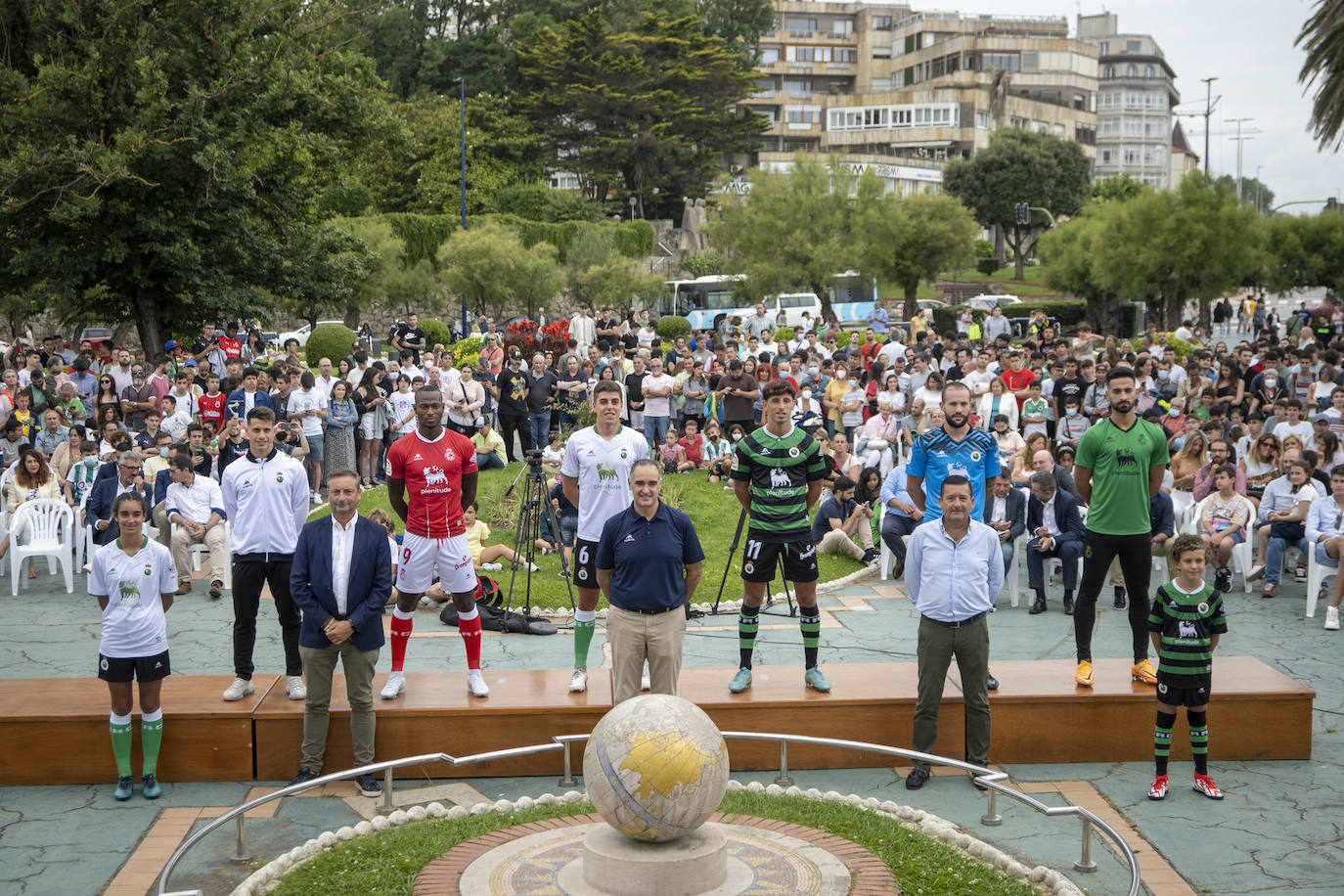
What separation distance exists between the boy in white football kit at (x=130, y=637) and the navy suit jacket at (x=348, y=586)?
0.91 metres

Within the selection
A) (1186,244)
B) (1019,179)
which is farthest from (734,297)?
(1019,179)

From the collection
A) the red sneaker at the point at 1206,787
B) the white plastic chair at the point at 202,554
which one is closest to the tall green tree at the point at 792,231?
the white plastic chair at the point at 202,554

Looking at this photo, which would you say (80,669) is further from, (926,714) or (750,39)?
(750,39)

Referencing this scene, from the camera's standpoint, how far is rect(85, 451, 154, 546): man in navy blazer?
11.5 m

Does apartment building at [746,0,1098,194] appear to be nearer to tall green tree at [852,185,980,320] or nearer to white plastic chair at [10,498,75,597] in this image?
tall green tree at [852,185,980,320]

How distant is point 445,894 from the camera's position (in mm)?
5531

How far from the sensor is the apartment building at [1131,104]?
102 metres

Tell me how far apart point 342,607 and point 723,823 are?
2.54m

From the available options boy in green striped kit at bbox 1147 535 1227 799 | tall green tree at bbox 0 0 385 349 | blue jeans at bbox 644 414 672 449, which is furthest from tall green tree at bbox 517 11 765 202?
boy in green striped kit at bbox 1147 535 1227 799

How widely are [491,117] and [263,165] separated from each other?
1314 inches

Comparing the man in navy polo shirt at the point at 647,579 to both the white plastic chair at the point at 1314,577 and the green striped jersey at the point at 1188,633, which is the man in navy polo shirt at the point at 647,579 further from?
the white plastic chair at the point at 1314,577

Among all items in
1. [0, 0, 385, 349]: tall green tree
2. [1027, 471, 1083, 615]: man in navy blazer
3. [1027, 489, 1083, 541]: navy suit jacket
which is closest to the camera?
[1027, 471, 1083, 615]: man in navy blazer

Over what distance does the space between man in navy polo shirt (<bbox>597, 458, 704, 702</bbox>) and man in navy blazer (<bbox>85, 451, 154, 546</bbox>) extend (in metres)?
6.34

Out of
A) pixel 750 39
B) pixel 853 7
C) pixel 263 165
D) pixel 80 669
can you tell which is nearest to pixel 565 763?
pixel 80 669
